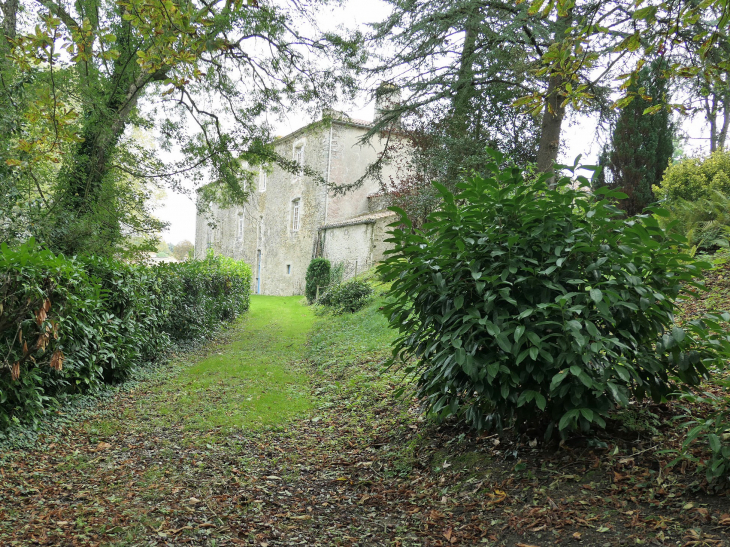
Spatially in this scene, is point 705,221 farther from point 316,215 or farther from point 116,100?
point 316,215

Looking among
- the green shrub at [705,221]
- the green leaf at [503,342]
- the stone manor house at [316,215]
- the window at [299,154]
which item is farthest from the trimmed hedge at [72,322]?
the window at [299,154]

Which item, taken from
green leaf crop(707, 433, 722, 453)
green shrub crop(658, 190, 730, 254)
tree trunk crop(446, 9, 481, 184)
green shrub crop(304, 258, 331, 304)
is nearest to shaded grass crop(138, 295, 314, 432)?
green leaf crop(707, 433, 722, 453)

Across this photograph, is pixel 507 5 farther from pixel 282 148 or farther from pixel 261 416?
pixel 282 148

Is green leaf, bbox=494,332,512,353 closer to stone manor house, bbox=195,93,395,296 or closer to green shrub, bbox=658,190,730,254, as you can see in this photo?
green shrub, bbox=658,190,730,254

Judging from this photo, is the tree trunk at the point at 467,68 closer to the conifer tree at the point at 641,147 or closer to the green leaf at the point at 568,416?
the conifer tree at the point at 641,147

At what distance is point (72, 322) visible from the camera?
5.09m

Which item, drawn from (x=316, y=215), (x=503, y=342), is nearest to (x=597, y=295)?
(x=503, y=342)

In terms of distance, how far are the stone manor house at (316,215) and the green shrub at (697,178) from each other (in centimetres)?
1006

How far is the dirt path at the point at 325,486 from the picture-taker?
260cm

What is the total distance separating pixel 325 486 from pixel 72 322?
10.9 feet

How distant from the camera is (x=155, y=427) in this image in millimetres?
5164

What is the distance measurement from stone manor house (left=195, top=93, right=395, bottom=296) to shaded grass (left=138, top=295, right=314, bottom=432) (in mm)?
10235

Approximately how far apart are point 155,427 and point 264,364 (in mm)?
3401

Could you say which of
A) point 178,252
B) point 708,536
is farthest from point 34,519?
point 178,252
